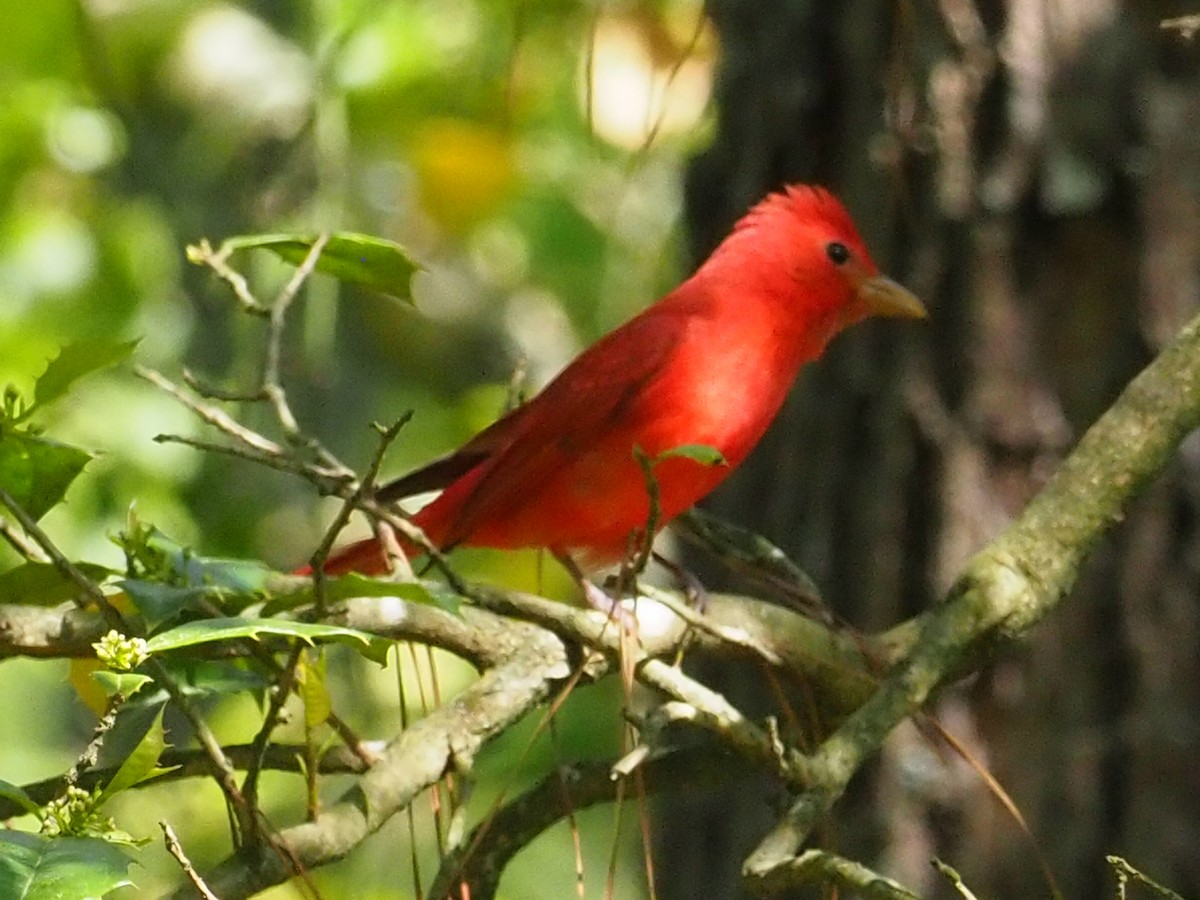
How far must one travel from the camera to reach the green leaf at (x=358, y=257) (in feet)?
6.81

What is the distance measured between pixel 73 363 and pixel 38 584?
259 mm

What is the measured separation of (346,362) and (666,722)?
3369 mm

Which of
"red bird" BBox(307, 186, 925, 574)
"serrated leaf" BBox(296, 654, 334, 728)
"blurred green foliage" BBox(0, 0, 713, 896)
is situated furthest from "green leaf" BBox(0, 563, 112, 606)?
"blurred green foliage" BBox(0, 0, 713, 896)

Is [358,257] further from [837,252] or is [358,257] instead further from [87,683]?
[837,252]

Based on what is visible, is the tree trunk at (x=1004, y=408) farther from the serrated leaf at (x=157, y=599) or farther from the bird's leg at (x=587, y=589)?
the serrated leaf at (x=157, y=599)

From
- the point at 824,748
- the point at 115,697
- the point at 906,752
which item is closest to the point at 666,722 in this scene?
the point at 824,748

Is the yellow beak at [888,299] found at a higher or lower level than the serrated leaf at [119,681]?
higher

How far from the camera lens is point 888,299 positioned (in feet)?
10.9

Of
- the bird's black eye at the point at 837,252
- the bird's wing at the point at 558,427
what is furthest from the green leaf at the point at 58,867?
the bird's black eye at the point at 837,252

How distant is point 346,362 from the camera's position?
502 cm

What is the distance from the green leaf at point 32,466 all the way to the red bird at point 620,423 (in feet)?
3.64

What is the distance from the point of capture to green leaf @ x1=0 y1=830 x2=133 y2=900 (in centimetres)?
126

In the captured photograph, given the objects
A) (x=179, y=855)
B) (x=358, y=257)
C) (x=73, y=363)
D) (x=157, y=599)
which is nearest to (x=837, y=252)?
(x=358, y=257)

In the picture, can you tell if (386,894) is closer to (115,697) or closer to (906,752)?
(906,752)
